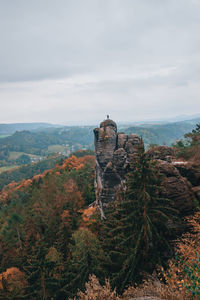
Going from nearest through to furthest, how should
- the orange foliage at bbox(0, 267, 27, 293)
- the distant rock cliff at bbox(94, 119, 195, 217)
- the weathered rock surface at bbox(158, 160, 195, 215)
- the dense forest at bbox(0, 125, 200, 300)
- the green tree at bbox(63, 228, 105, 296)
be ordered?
the dense forest at bbox(0, 125, 200, 300)
the weathered rock surface at bbox(158, 160, 195, 215)
the distant rock cliff at bbox(94, 119, 195, 217)
the green tree at bbox(63, 228, 105, 296)
the orange foliage at bbox(0, 267, 27, 293)

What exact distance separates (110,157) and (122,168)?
7.85 m

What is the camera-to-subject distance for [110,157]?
1495 inches

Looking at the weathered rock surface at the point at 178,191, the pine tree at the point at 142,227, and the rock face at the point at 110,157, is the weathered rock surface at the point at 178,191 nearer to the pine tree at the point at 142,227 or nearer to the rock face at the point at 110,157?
the pine tree at the point at 142,227

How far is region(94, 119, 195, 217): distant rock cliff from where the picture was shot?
15992 millimetres

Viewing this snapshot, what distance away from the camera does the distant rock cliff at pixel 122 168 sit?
1599cm

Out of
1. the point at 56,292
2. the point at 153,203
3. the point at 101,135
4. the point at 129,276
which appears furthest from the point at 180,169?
the point at 101,135

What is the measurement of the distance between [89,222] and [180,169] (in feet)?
62.0

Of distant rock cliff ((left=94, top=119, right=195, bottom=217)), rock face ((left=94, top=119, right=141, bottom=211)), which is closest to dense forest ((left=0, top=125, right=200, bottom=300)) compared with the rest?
distant rock cliff ((left=94, top=119, right=195, bottom=217))

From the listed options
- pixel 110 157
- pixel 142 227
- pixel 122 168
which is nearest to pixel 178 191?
pixel 142 227

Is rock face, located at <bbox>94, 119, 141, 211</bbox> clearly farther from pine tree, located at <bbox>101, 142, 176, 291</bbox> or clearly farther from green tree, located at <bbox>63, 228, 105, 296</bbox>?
pine tree, located at <bbox>101, 142, 176, 291</bbox>

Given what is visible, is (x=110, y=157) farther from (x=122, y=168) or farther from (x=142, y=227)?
(x=142, y=227)

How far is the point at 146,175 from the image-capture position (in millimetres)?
14445

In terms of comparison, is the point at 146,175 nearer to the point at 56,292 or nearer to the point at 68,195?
the point at 56,292

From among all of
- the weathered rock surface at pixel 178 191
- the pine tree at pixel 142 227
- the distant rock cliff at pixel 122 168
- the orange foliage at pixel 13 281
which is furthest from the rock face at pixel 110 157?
the orange foliage at pixel 13 281
